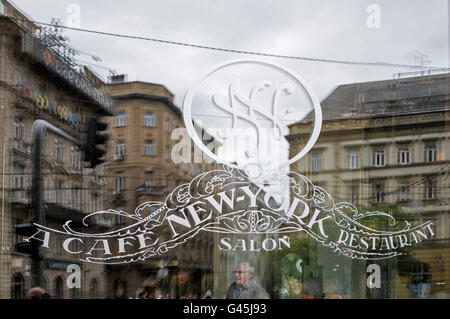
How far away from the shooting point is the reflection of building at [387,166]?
889 centimetres

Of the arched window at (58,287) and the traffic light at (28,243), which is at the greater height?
the traffic light at (28,243)

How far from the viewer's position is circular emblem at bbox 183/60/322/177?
884 centimetres

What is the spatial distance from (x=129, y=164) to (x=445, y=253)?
378 cm

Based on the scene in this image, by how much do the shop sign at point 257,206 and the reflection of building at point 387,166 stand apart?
118 mm

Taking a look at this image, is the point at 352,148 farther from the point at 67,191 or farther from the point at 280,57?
the point at 67,191

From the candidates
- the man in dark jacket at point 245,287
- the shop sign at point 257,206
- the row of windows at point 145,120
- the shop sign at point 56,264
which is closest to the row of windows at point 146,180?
the shop sign at point 257,206

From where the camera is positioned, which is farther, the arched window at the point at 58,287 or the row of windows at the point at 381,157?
the row of windows at the point at 381,157

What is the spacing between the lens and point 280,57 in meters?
8.96

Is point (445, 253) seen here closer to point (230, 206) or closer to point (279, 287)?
point (279, 287)

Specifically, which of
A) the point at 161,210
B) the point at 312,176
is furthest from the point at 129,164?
the point at 312,176

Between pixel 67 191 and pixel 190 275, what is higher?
pixel 67 191

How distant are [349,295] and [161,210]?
233 centimetres

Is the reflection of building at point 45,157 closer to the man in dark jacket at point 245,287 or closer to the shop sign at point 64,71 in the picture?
the shop sign at point 64,71

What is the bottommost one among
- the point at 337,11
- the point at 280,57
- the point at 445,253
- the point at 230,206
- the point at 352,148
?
the point at 445,253
